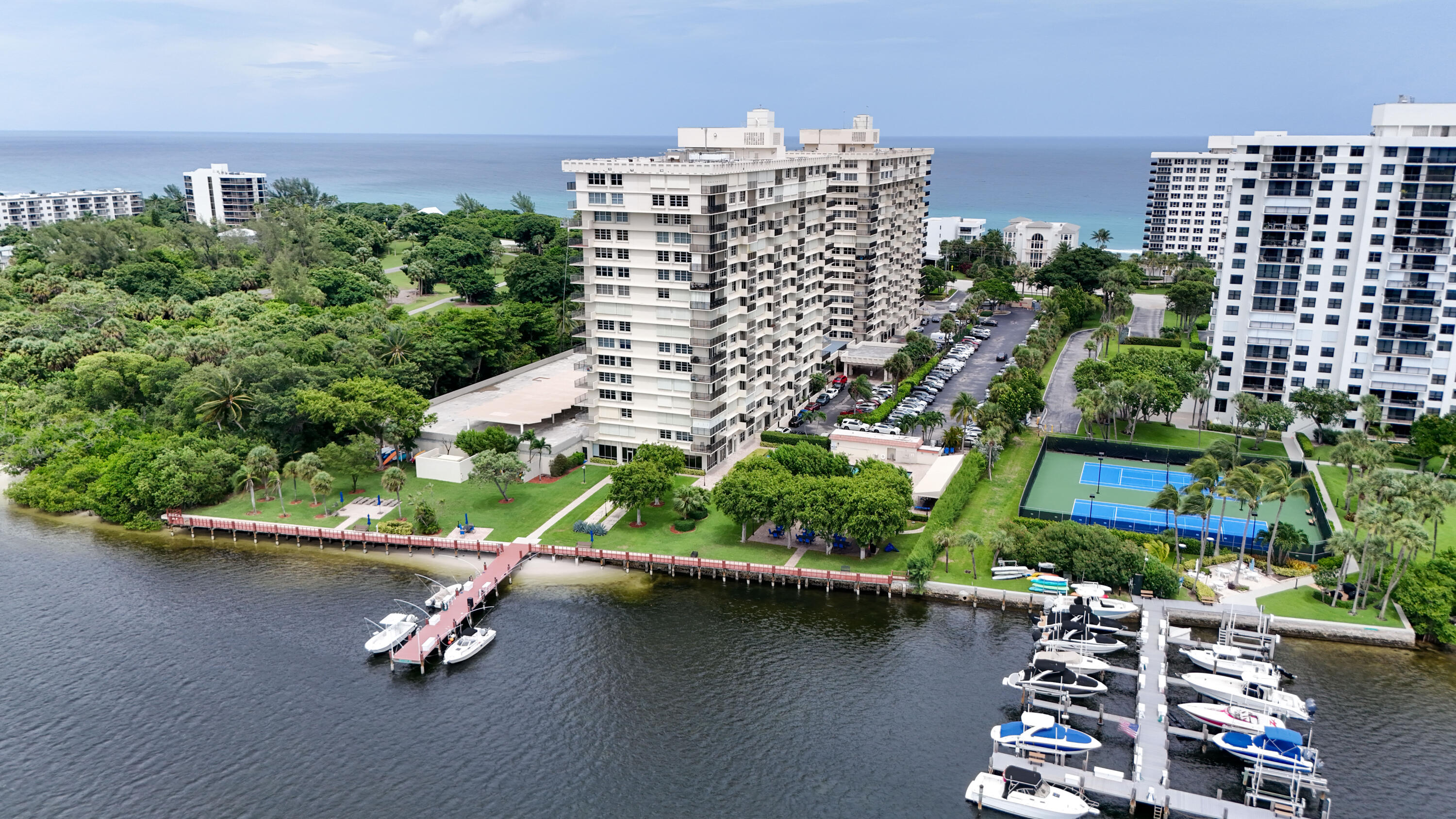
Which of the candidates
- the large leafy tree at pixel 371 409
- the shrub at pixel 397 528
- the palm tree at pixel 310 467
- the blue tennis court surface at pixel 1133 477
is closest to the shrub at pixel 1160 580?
the blue tennis court surface at pixel 1133 477

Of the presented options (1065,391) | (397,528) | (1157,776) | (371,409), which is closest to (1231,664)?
(1157,776)

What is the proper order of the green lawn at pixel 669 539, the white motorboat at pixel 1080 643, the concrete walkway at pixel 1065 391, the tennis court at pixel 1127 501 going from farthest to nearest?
the concrete walkway at pixel 1065 391 → the tennis court at pixel 1127 501 → the green lawn at pixel 669 539 → the white motorboat at pixel 1080 643

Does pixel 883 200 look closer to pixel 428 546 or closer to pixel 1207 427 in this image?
pixel 1207 427

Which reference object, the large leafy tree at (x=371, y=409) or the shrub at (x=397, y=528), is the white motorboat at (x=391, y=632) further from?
the large leafy tree at (x=371, y=409)

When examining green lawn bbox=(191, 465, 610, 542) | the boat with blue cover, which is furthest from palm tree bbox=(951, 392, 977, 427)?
the boat with blue cover

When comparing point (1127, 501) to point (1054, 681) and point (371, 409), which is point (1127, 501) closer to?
point (1054, 681)

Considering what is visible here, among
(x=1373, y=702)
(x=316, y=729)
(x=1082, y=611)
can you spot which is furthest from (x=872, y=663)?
(x=316, y=729)
